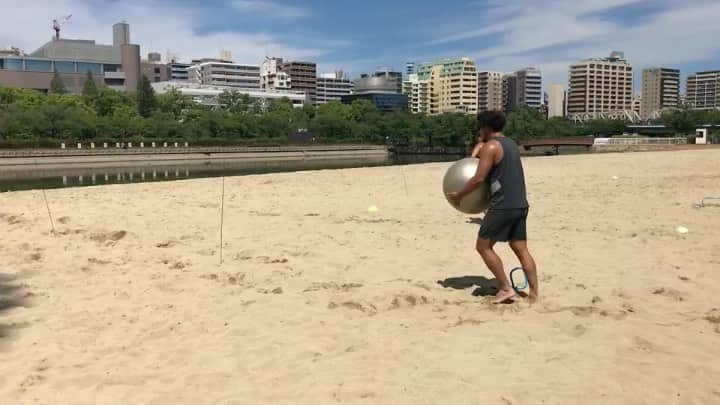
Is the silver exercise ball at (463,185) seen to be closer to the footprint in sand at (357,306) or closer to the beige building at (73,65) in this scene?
the footprint in sand at (357,306)

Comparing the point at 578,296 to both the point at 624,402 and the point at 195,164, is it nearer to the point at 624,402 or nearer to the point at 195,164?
the point at 624,402

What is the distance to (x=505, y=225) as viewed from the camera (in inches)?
237

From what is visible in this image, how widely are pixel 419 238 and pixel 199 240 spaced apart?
3.67 metres

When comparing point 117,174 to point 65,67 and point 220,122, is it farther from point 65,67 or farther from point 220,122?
point 65,67

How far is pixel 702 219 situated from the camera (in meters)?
11.2

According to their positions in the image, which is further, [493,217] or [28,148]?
[28,148]

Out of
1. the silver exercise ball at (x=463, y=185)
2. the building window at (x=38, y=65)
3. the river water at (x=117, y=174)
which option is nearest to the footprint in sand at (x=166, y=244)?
the silver exercise ball at (x=463, y=185)

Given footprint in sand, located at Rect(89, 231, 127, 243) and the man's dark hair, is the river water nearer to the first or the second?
footprint in sand, located at Rect(89, 231, 127, 243)

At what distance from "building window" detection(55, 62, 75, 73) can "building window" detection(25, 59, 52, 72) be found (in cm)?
215

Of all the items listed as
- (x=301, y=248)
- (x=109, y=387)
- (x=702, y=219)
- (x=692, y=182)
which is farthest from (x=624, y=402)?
(x=692, y=182)

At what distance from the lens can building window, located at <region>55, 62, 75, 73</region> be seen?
517 feet

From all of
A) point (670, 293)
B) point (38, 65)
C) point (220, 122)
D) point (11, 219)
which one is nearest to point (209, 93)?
point (38, 65)

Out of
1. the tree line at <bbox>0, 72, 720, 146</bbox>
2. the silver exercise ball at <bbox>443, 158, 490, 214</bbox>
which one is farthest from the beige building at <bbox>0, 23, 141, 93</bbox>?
the silver exercise ball at <bbox>443, 158, 490, 214</bbox>

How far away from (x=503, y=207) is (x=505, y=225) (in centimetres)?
19
